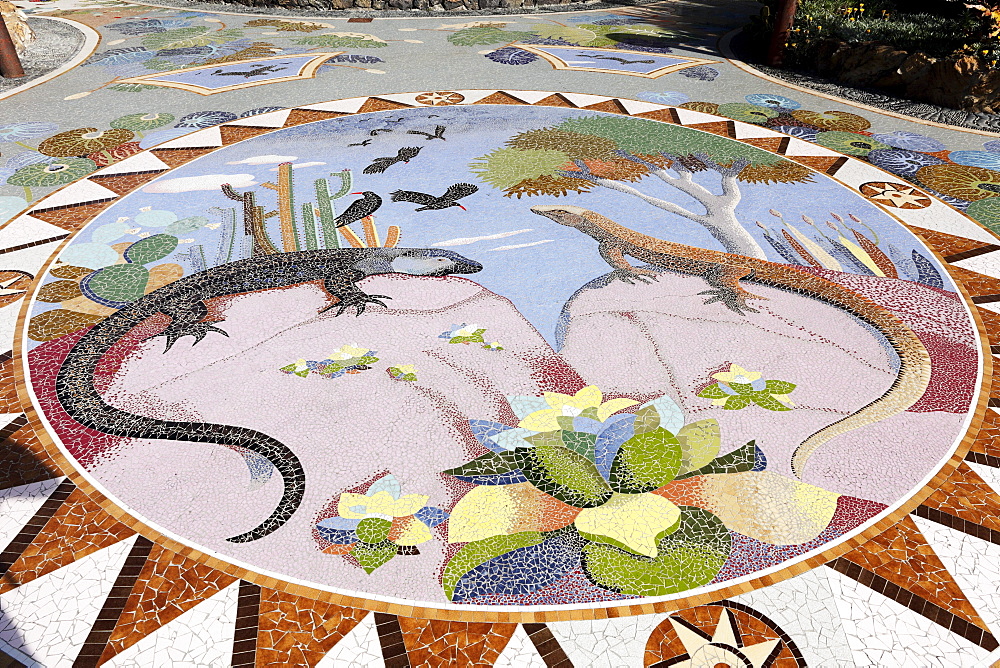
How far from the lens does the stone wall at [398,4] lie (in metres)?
12.3

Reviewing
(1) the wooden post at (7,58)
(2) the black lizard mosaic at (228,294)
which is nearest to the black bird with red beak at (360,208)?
(2) the black lizard mosaic at (228,294)

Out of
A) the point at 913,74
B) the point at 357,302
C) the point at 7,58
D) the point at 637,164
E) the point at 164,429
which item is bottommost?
the point at 164,429

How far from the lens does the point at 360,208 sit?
19.6 ft

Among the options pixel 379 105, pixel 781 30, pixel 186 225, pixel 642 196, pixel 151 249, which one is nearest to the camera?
pixel 151 249

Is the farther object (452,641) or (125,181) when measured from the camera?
(125,181)

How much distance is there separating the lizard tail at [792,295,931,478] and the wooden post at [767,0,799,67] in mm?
6015

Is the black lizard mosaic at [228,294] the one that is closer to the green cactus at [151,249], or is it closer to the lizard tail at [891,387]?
the green cactus at [151,249]

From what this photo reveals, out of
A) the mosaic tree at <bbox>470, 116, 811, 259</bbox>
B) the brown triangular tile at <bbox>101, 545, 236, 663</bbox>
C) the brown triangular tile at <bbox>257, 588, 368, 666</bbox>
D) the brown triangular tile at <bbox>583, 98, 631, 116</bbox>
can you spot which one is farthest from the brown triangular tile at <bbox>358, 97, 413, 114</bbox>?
the brown triangular tile at <bbox>257, 588, 368, 666</bbox>

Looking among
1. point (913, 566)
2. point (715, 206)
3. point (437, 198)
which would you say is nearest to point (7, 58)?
point (437, 198)

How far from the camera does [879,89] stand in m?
8.64

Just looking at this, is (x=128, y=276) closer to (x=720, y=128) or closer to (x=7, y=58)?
(x=720, y=128)

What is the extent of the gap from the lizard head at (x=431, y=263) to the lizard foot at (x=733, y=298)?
5.33 ft

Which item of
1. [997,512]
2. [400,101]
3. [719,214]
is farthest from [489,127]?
[997,512]

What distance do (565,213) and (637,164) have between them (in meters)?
1.31
